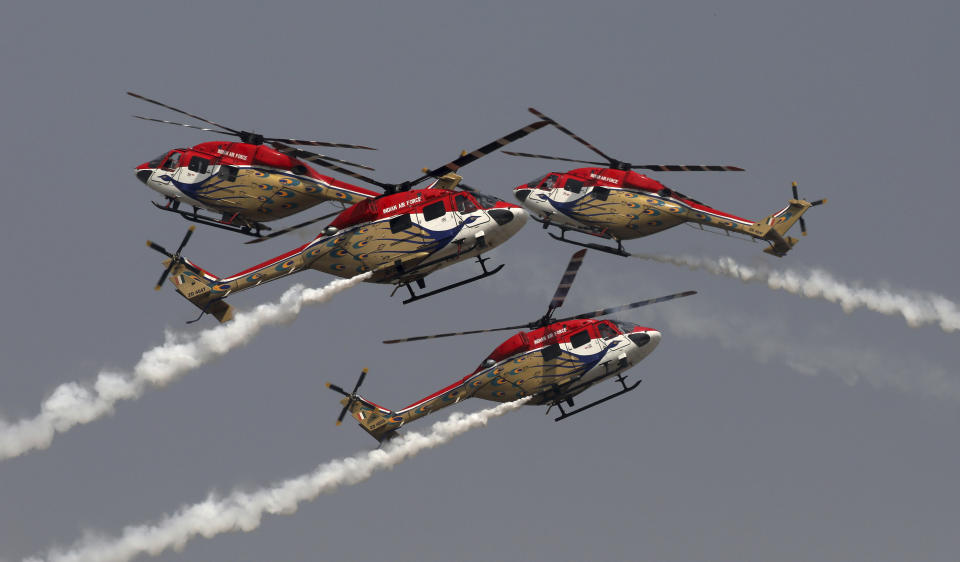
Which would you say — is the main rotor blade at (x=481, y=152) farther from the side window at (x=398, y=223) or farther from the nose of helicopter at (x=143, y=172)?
the nose of helicopter at (x=143, y=172)

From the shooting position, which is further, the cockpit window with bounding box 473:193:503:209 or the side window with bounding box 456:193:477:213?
the cockpit window with bounding box 473:193:503:209

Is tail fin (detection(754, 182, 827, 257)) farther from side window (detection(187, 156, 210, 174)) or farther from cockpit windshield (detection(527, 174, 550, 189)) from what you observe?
side window (detection(187, 156, 210, 174))

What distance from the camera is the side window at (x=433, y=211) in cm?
6888

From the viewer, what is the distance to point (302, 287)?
236ft

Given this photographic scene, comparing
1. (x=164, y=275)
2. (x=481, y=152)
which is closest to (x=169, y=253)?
(x=164, y=275)

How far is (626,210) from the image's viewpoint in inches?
3004

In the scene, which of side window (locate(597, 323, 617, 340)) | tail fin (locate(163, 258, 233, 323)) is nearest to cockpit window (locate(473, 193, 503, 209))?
side window (locate(597, 323, 617, 340))

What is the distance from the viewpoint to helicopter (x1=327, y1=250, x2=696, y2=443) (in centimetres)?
7425

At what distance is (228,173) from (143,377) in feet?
26.5

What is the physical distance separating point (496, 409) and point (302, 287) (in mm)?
8946

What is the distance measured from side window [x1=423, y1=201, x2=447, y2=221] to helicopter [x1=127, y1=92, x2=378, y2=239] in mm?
4747

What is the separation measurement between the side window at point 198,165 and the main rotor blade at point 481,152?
9229 millimetres

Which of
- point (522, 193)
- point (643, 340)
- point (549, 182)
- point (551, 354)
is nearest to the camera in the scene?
point (551, 354)

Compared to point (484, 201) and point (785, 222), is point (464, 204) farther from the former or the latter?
point (785, 222)
